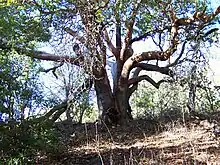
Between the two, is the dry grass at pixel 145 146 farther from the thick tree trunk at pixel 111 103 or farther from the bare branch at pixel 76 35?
the bare branch at pixel 76 35

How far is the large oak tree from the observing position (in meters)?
7.86

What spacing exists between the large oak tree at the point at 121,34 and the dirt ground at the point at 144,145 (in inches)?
38.4

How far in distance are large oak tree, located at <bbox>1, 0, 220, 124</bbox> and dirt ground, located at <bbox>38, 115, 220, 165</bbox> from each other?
3.20ft

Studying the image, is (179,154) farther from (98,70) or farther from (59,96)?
(59,96)

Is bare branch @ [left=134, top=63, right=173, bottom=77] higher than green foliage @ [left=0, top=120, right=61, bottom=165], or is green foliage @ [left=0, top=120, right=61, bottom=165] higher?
bare branch @ [left=134, top=63, right=173, bottom=77]

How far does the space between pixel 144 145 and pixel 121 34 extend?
12.4 feet

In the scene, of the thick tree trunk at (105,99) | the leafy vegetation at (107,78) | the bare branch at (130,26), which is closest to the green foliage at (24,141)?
the leafy vegetation at (107,78)

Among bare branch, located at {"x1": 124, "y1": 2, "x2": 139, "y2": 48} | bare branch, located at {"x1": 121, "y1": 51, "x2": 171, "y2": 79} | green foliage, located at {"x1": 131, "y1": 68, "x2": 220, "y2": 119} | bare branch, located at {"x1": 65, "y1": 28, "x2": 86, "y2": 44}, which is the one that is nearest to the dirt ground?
green foliage, located at {"x1": 131, "y1": 68, "x2": 220, "y2": 119}

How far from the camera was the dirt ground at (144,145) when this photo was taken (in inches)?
275

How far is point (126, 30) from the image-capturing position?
1043 centimetres

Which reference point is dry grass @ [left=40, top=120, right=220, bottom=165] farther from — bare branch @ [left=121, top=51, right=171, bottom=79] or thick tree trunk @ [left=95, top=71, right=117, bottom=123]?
bare branch @ [left=121, top=51, right=171, bottom=79]

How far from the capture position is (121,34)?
11.1 meters

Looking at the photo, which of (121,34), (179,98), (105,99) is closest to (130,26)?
(121,34)

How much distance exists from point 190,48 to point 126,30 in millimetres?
1890
